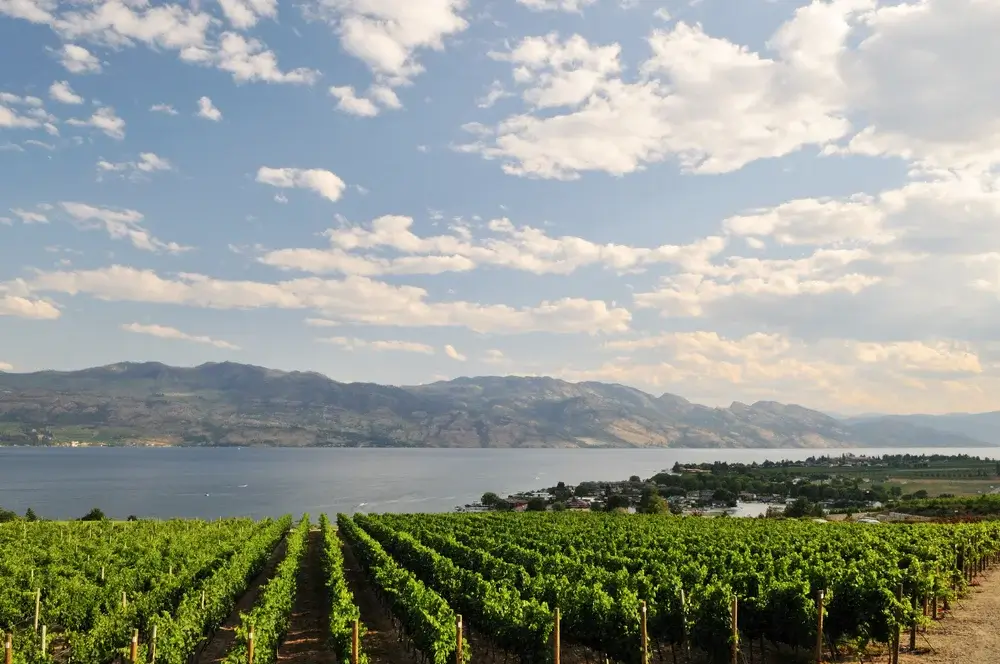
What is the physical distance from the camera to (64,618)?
21.8 m

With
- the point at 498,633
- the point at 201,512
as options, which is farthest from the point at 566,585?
the point at 201,512

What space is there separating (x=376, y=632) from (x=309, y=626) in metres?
2.85

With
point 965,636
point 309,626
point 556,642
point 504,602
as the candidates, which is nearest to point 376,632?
point 309,626

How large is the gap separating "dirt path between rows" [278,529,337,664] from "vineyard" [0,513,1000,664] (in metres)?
0.09

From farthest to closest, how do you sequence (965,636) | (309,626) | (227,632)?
(309,626) < (227,632) < (965,636)

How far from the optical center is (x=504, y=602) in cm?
1839

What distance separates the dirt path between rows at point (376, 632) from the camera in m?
19.8

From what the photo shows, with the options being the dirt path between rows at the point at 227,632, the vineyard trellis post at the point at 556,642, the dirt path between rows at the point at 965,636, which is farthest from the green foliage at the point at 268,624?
the dirt path between rows at the point at 965,636

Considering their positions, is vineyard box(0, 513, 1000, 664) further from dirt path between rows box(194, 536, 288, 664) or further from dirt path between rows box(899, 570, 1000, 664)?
dirt path between rows box(899, 570, 1000, 664)

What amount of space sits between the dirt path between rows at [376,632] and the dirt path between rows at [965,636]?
14.6 meters

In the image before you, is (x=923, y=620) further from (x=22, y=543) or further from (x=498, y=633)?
(x=22, y=543)

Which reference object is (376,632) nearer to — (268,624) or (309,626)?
(309,626)

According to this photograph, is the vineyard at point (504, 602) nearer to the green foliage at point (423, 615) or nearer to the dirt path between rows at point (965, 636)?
the green foliage at point (423, 615)

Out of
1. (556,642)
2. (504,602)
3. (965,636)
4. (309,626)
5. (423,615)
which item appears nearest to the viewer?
(556,642)
